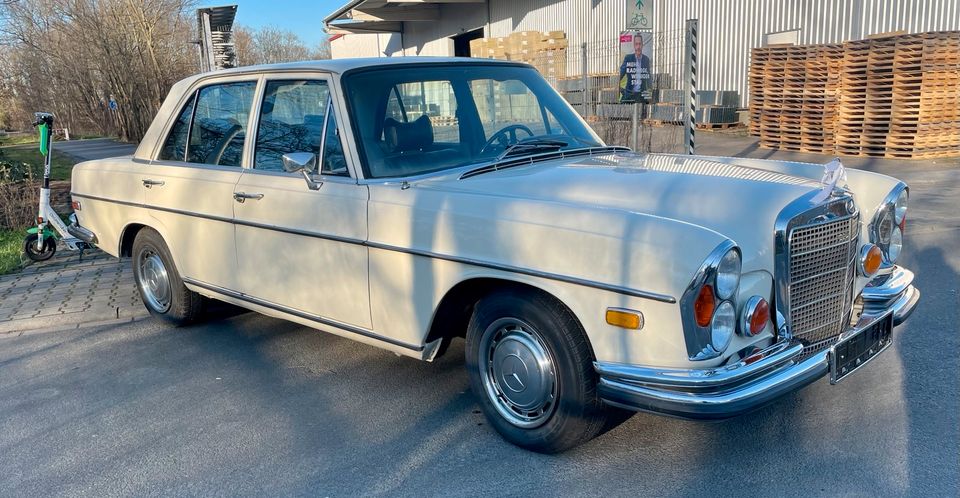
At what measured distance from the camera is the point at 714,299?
288 centimetres

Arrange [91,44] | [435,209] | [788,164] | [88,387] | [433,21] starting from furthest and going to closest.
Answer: [433,21] < [91,44] < [88,387] < [788,164] < [435,209]

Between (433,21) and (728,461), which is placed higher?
(433,21)

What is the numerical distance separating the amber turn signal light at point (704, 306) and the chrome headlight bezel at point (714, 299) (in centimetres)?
1

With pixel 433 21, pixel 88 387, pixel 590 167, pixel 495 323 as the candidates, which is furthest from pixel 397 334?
pixel 433 21

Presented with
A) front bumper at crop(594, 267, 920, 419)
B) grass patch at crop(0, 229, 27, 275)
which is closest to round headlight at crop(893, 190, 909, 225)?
front bumper at crop(594, 267, 920, 419)

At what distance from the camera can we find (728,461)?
3381 mm

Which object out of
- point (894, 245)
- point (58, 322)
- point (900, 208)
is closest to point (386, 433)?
point (894, 245)

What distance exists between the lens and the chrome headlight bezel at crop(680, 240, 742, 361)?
9.20ft

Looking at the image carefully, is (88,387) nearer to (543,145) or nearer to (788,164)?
(543,145)

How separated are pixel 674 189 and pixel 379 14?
108ft

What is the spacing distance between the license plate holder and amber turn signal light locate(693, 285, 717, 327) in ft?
2.27

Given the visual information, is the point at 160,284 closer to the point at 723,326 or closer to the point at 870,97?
the point at 723,326

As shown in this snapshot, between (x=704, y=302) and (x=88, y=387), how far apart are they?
12.6 feet

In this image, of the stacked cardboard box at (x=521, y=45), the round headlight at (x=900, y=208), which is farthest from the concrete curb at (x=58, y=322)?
the stacked cardboard box at (x=521, y=45)
